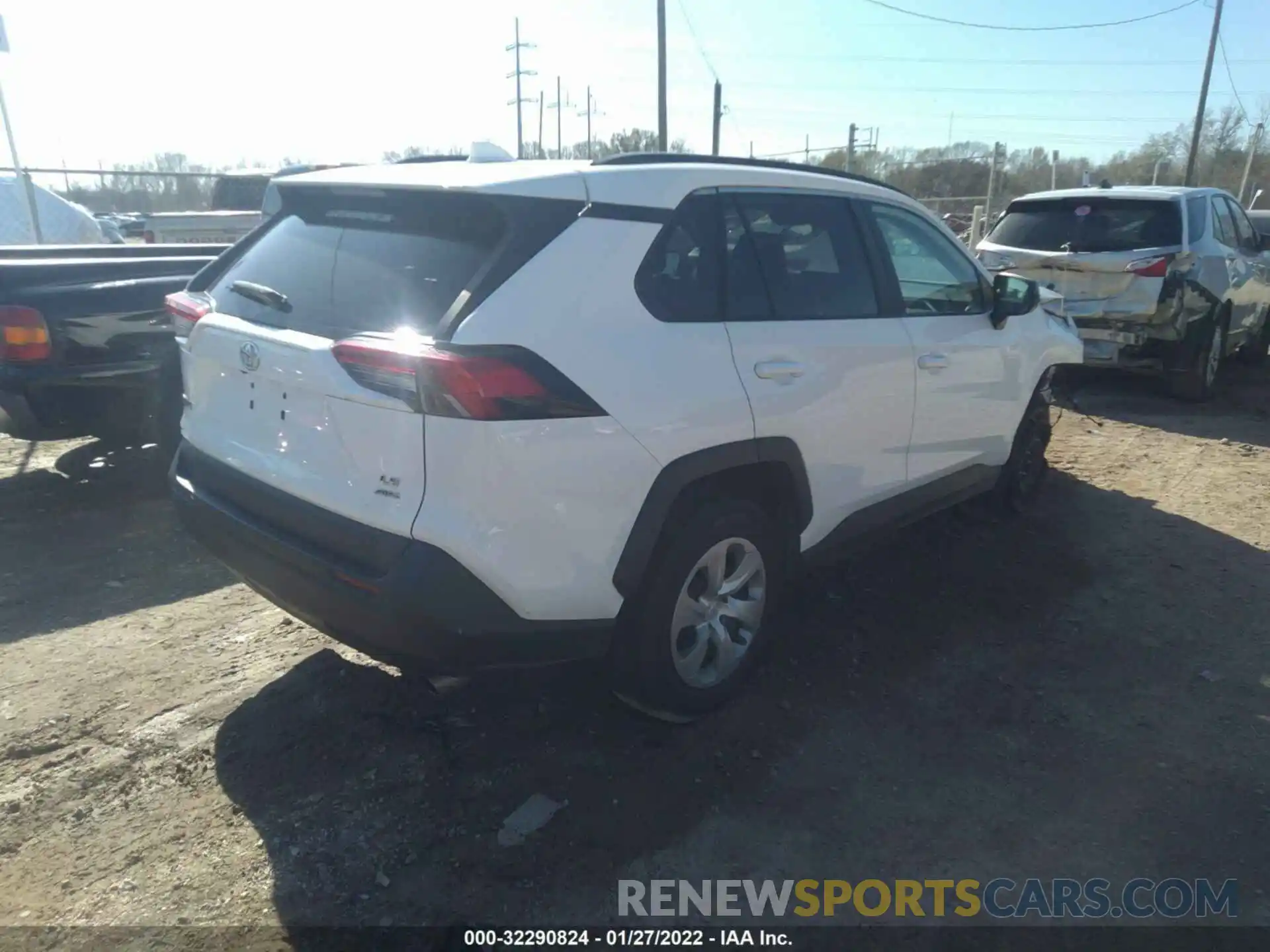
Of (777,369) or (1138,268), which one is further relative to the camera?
(1138,268)

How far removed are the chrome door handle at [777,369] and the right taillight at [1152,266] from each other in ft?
19.1

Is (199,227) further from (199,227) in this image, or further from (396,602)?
(396,602)

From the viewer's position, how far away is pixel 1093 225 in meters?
8.14

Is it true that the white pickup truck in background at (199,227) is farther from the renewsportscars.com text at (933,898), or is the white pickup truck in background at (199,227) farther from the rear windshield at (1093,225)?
the renewsportscars.com text at (933,898)

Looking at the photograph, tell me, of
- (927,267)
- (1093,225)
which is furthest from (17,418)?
(1093,225)

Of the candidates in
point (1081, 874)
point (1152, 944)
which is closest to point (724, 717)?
point (1081, 874)

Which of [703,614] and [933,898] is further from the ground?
[703,614]

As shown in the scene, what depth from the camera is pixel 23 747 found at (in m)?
3.15

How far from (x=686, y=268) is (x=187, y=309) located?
179cm

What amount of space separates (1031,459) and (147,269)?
17.5 feet

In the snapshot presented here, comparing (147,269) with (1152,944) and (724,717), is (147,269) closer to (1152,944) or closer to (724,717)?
(724,717)

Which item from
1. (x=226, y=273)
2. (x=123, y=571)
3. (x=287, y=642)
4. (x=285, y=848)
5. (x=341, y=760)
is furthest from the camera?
(x=123, y=571)

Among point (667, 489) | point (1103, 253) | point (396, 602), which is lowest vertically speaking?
point (396, 602)

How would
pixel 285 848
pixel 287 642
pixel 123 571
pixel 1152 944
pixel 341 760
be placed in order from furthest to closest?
pixel 123 571, pixel 287 642, pixel 341 760, pixel 285 848, pixel 1152 944
